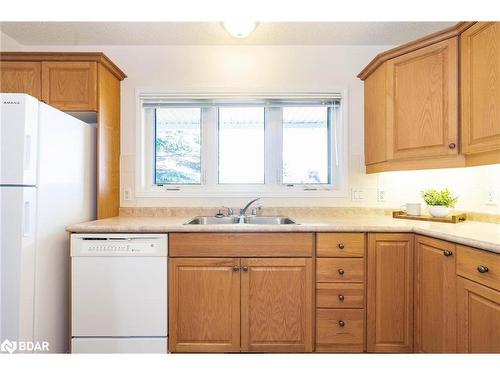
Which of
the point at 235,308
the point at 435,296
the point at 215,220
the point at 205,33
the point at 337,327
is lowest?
the point at 337,327

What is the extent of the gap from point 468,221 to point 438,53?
44.4 inches

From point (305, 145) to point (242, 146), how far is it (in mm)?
551

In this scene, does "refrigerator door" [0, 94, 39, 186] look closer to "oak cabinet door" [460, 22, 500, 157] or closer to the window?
the window

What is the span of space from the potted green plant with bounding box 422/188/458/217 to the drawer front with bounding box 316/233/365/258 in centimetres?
70

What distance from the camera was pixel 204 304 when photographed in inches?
63.0

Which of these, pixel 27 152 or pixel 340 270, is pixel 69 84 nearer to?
pixel 27 152

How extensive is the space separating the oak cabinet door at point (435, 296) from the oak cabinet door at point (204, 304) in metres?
1.03

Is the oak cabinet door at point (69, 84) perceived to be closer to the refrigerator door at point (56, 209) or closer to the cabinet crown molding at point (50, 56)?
the cabinet crown molding at point (50, 56)

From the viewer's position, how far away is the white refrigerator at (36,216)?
1312 mm

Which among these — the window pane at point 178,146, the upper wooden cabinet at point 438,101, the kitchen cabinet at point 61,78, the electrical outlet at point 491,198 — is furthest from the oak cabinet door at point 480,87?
the kitchen cabinet at point 61,78

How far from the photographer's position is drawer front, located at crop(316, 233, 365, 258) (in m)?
1.60

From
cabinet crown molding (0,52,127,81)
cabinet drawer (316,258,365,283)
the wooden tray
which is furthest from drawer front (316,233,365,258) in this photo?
cabinet crown molding (0,52,127,81)

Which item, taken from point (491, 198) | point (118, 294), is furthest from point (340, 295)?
point (118, 294)

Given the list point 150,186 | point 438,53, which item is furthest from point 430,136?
point 150,186
